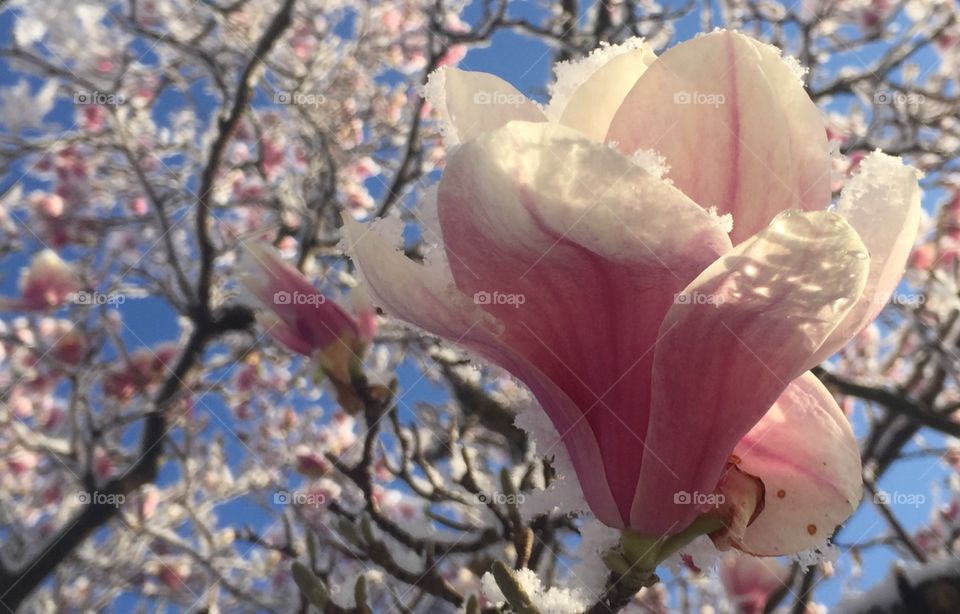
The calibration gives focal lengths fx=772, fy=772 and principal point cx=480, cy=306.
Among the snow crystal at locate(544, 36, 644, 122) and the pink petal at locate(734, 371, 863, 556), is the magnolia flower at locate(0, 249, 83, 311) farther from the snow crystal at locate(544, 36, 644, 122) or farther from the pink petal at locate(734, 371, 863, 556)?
the pink petal at locate(734, 371, 863, 556)

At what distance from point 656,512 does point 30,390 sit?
15.2ft

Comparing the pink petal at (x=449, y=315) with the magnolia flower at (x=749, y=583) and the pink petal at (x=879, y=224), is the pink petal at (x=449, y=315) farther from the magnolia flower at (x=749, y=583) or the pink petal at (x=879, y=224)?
the magnolia flower at (x=749, y=583)

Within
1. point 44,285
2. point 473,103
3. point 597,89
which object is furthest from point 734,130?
point 44,285

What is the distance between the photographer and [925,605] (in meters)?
0.66

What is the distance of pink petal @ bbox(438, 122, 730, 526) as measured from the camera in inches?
20.1

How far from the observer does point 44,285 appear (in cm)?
340

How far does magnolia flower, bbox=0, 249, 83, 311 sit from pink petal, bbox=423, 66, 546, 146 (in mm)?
3211

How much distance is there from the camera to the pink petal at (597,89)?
628 millimetres

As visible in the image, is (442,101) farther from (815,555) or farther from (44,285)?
(44,285)

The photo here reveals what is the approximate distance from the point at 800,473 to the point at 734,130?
30 centimetres

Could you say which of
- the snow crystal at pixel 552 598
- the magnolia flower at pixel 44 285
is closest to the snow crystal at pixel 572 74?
the snow crystal at pixel 552 598

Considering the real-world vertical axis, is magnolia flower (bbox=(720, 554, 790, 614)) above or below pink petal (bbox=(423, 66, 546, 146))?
below

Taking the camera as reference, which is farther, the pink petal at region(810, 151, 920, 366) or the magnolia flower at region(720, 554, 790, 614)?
the magnolia flower at region(720, 554, 790, 614)

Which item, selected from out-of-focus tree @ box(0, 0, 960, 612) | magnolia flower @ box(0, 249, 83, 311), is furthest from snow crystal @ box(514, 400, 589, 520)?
magnolia flower @ box(0, 249, 83, 311)
